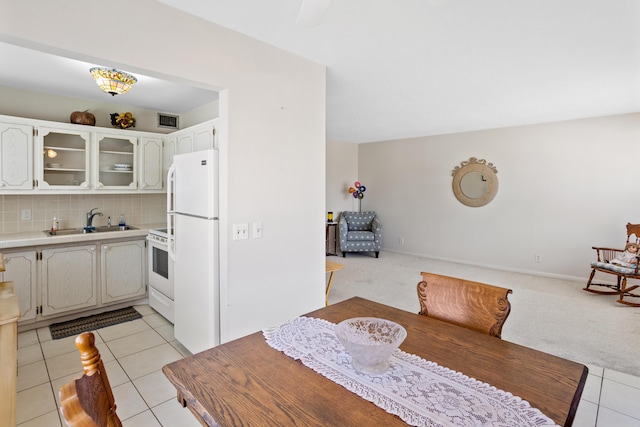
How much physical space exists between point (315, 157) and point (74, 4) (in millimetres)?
1741

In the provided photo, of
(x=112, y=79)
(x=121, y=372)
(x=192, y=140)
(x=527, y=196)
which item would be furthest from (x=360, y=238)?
(x=112, y=79)

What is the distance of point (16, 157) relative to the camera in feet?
10.1

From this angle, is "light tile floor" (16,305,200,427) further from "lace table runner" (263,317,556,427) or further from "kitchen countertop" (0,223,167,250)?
"lace table runner" (263,317,556,427)

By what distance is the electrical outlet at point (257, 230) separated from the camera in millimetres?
2352

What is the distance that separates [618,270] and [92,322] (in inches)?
241

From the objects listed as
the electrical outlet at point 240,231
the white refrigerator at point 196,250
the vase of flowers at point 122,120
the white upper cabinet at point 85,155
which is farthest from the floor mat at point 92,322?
the vase of flowers at point 122,120

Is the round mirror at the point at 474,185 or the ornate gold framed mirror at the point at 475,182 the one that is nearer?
the ornate gold framed mirror at the point at 475,182

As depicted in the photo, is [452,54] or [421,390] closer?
[421,390]

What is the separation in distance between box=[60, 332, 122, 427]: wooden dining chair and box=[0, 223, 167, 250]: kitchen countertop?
10.0 feet

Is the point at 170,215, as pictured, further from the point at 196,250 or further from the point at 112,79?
the point at 112,79

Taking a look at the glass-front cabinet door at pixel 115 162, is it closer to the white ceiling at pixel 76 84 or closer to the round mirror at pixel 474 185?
the white ceiling at pixel 76 84

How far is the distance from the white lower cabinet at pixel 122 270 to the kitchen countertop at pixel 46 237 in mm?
117

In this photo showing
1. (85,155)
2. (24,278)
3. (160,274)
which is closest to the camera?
(24,278)

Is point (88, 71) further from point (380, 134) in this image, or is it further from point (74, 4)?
point (380, 134)
